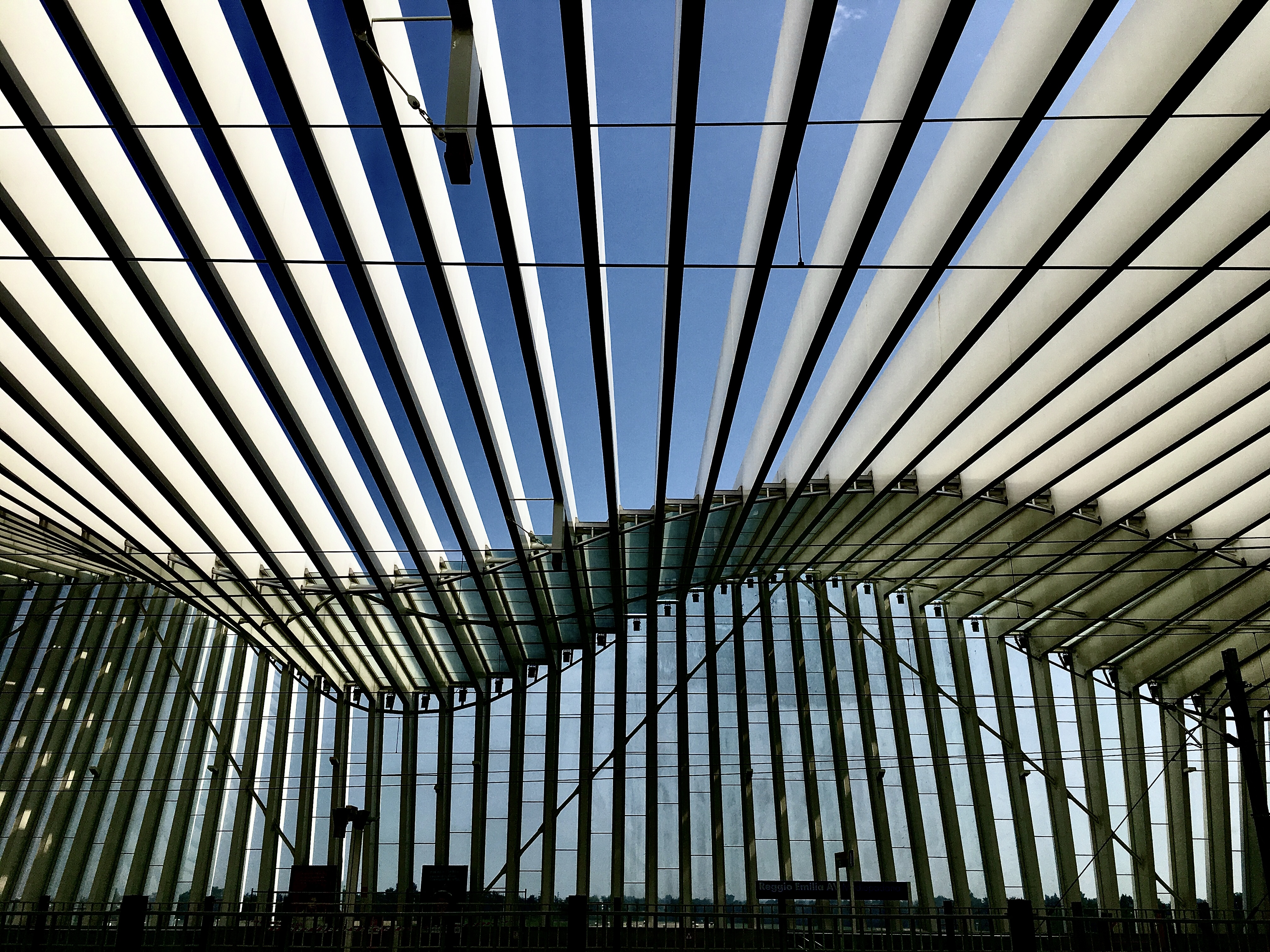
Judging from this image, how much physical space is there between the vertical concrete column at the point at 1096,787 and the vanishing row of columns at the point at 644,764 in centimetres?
6

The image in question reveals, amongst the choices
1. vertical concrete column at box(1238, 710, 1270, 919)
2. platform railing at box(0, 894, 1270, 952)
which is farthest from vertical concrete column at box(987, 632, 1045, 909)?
vertical concrete column at box(1238, 710, 1270, 919)

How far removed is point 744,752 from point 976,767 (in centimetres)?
551

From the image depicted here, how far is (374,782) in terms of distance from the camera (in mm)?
23312

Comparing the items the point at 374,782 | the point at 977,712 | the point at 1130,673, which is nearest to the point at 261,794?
the point at 374,782

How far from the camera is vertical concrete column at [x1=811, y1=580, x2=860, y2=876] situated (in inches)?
861

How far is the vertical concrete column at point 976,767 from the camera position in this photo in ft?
69.9

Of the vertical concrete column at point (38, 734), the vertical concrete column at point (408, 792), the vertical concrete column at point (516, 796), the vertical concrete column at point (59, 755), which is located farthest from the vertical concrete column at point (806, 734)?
the vertical concrete column at point (38, 734)

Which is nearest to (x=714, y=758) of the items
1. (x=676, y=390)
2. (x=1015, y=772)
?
(x=1015, y=772)

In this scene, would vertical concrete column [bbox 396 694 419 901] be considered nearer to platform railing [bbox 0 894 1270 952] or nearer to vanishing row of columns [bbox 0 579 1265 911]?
vanishing row of columns [bbox 0 579 1265 911]

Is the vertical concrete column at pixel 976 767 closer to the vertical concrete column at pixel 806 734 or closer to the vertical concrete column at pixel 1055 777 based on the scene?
the vertical concrete column at pixel 1055 777

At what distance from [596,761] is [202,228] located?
56.8 ft

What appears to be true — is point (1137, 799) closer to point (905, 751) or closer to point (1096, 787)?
point (1096, 787)

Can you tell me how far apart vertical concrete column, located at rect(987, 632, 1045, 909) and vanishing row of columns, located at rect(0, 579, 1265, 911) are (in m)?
0.06

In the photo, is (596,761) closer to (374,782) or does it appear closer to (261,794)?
(374,782)
